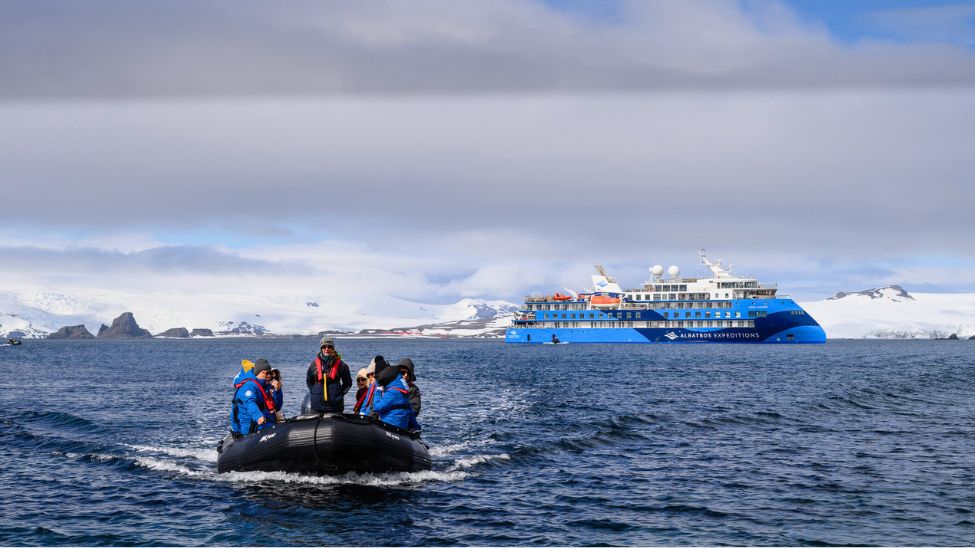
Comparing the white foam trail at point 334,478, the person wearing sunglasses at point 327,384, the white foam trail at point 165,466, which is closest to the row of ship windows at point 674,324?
the white foam trail at point 165,466

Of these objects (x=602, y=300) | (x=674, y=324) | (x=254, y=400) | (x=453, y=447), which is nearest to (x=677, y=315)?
(x=674, y=324)

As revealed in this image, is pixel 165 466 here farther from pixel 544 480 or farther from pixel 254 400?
pixel 544 480

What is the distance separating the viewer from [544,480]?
19406mm

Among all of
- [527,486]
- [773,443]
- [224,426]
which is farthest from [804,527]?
[224,426]

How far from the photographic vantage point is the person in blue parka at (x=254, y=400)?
18609 millimetres

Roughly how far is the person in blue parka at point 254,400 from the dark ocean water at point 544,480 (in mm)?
1282

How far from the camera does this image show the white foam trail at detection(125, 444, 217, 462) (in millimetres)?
22631

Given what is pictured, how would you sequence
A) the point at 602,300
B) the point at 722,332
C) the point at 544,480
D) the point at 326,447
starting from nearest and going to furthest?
the point at 326,447 → the point at 544,480 → the point at 722,332 → the point at 602,300

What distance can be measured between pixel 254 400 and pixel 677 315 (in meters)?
125

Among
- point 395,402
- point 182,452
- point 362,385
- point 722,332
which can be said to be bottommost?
point 182,452

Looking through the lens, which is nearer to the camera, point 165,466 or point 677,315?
point 165,466

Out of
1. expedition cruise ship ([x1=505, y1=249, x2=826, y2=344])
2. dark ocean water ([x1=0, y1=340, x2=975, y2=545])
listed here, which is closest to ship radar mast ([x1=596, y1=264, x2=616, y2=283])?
expedition cruise ship ([x1=505, y1=249, x2=826, y2=344])

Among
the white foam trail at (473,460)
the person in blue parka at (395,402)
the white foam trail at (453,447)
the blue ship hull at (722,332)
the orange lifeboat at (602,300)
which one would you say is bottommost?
the white foam trail at (473,460)

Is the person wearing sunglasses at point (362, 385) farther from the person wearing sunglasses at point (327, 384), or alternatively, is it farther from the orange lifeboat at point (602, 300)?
the orange lifeboat at point (602, 300)
